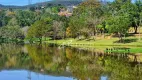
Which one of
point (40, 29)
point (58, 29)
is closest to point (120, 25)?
point (58, 29)

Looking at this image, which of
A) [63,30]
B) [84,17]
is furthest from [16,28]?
[84,17]

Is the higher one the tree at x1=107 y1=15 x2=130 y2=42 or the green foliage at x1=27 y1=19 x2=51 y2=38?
the tree at x1=107 y1=15 x2=130 y2=42

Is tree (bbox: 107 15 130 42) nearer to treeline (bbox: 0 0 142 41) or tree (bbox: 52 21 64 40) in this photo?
treeline (bbox: 0 0 142 41)

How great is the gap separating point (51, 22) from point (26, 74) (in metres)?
118

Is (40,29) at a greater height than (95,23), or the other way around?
(95,23)

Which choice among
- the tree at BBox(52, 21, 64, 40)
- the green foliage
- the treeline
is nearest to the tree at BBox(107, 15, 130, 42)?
the treeline

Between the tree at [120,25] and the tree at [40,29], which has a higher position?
the tree at [120,25]

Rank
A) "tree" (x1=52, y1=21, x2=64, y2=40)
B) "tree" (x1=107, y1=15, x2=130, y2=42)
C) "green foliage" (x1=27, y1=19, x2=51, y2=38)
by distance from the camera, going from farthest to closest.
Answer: "green foliage" (x1=27, y1=19, x2=51, y2=38) → "tree" (x1=52, y1=21, x2=64, y2=40) → "tree" (x1=107, y1=15, x2=130, y2=42)

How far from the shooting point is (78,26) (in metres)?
141

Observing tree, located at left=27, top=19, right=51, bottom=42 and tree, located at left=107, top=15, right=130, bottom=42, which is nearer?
tree, located at left=107, top=15, right=130, bottom=42

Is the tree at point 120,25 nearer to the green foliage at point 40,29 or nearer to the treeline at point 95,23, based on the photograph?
the treeline at point 95,23

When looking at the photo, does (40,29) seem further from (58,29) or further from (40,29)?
(58,29)

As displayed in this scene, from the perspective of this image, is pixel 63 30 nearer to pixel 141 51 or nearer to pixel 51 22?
pixel 51 22

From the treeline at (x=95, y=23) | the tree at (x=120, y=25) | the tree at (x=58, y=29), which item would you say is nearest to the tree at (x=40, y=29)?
the treeline at (x=95, y=23)
